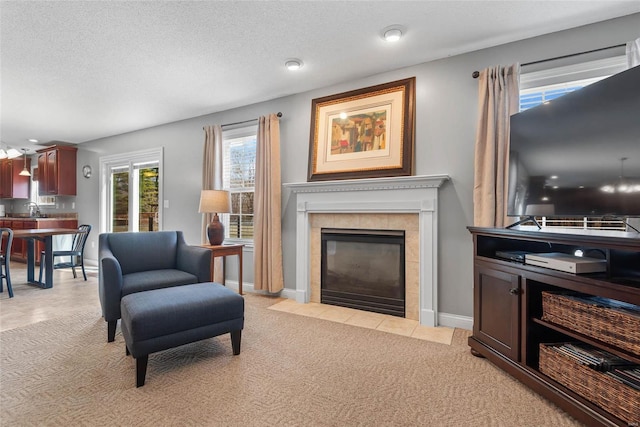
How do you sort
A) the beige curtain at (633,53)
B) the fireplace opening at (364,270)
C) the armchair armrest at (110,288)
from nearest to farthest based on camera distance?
the beige curtain at (633,53) < the armchair armrest at (110,288) < the fireplace opening at (364,270)

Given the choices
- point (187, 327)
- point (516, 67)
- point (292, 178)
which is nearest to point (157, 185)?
point (292, 178)

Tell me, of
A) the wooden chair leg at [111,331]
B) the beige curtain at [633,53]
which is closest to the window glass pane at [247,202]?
the wooden chair leg at [111,331]

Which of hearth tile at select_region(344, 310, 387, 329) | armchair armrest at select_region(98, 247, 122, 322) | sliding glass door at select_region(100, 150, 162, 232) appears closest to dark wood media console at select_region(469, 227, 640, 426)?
hearth tile at select_region(344, 310, 387, 329)

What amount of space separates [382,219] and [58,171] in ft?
22.1

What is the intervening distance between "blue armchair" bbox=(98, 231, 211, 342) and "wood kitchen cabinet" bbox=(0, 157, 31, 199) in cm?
688

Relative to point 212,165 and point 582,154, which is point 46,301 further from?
point 582,154

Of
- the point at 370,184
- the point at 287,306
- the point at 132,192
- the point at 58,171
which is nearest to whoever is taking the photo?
the point at 370,184

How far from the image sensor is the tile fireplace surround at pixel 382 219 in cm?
277

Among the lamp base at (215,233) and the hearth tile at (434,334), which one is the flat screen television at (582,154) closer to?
the hearth tile at (434,334)

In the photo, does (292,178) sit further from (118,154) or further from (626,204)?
(118,154)

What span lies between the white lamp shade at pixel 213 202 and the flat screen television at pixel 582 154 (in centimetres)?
297

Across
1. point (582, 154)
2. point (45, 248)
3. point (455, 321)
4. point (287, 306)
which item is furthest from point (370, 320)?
point (45, 248)

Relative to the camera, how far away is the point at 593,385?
1.40 meters

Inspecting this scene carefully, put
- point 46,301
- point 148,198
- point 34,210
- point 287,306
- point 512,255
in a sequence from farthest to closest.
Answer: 1. point 34,210
2. point 148,198
3. point 46,301
4. point 287,306
5. point 512,255
